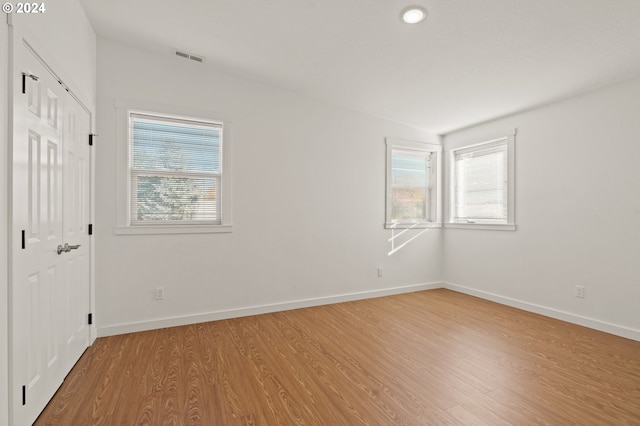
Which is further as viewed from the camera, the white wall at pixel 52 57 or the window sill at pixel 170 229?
the window sill at pixel 170 229

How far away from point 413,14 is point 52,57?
2612 millimetres

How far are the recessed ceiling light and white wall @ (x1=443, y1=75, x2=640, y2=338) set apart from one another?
234 cm

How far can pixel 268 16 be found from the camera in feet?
8.56

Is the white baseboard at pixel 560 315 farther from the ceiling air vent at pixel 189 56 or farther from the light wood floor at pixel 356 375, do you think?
the ceiling air vent at pixel 189 56

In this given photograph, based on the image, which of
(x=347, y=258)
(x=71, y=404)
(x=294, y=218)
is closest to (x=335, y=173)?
(x=294, y=218)

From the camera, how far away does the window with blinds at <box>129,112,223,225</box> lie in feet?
10.7

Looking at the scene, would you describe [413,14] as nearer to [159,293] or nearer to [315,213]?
[315,213]

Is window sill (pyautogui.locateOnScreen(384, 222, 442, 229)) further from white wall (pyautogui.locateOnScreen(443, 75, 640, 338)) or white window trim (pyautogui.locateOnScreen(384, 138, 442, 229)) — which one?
white wall (pyautogui.locateOnScreen(443, 75, 640, 338))

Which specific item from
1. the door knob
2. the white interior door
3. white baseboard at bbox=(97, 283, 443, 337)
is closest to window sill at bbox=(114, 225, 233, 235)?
the white interior door

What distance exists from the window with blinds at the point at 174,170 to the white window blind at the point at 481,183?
148 inches

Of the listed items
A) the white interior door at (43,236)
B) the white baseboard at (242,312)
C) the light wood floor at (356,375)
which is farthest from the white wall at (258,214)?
the white interior door at (43,236)

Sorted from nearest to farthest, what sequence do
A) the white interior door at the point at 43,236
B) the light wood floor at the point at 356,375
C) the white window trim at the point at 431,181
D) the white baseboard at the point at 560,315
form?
the white interior door at the point at 43,236
the light wood floor at the point at 356,375
the white baseboard at the point at 560,315
the white window trim at the point at 431,181

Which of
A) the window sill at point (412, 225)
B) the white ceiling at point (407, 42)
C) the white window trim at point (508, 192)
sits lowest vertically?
the window sill at point (412, 225)

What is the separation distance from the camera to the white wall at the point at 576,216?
307 centimetres
